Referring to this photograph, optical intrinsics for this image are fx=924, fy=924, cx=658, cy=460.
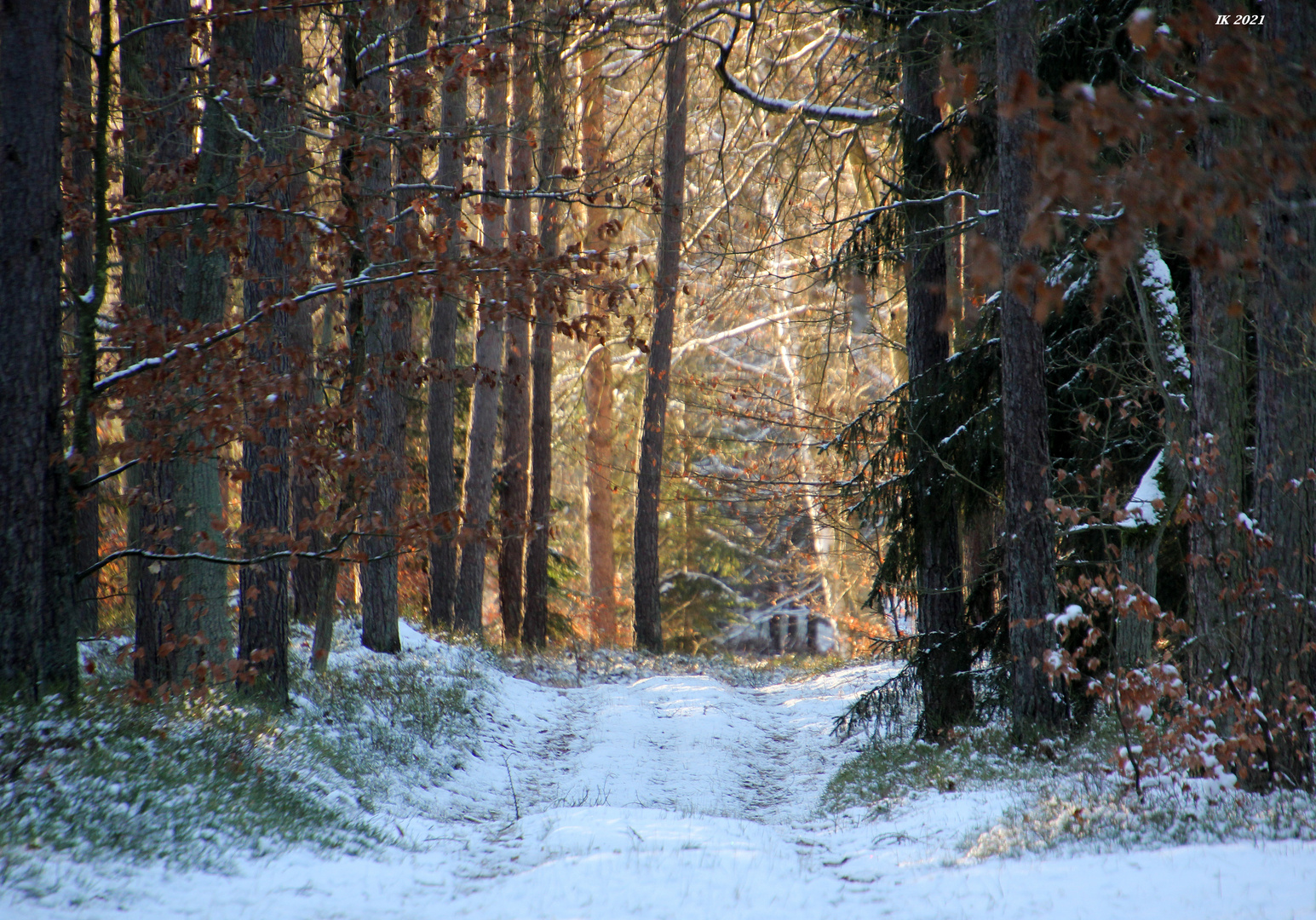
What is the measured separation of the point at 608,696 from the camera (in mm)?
14477

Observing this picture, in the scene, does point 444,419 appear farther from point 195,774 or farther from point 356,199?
point 195,774

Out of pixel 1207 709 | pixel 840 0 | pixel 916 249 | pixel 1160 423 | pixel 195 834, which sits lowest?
pixel 195 834

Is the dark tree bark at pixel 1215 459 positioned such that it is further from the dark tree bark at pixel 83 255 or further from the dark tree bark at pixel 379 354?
the dark tree bark at pixel 83 255

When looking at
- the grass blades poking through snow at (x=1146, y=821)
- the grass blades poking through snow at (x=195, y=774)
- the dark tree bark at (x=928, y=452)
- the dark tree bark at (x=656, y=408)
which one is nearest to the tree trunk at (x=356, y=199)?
the grass blades poking through snow at (x=195, y=774)

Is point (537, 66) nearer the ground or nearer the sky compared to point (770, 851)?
nearer the sky

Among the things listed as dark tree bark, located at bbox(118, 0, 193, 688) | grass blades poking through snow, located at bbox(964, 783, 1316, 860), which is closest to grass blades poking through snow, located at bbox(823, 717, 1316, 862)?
grass blades poking through snow, located at bbox(964, 783, 1316, 860)

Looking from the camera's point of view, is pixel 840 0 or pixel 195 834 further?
pixel 840 0

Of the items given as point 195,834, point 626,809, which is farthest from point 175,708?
point 626,809

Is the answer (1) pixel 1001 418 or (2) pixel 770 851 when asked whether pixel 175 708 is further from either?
(1) pixel 1001 418

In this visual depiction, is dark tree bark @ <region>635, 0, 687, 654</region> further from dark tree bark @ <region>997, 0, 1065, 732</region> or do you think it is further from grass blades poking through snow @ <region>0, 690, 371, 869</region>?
grass blades poking through snow @ <region>0, 690, 371, 869</region>

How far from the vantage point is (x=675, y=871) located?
5434mm

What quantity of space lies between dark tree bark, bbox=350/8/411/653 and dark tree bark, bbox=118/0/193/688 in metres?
1.46

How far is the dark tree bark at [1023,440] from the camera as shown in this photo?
8438 mm

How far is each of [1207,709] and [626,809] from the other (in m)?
4.21
